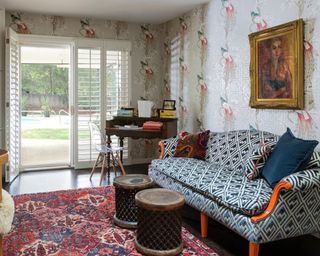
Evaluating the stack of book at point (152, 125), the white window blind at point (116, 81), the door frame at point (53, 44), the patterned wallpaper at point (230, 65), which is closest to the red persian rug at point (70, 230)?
the stack of book at point (152, 125)

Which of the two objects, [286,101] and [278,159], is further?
[286,101]

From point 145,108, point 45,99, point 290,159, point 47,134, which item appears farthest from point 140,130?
point 45,99

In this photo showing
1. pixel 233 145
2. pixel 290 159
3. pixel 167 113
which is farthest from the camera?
pixel 167 113

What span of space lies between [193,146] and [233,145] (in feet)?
1.82

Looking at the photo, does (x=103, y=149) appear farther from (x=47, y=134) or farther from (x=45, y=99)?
(x=45, y=99)

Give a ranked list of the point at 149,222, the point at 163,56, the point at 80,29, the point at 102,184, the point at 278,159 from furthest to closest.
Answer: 1. the point at 163,56
2. the point at 80,29
3. the point at 102,184
4. the point at 278,159
5. the point at 149,222

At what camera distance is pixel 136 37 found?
5.82 meters

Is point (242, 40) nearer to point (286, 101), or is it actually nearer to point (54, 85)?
point (286, 101)

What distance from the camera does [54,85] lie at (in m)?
9.64

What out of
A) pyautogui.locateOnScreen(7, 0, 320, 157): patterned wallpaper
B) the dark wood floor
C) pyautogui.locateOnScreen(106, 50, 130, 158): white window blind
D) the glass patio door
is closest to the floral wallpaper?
pyautogui.locateOnScreen(7, 0, 320, 157): patterned wallpaper

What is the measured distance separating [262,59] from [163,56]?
2.75 m

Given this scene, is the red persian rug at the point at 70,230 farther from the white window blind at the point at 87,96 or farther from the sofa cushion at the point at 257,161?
the white window blind at the point at 87,96

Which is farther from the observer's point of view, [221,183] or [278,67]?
[278,67]

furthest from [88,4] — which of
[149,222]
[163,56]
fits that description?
[149,222]
